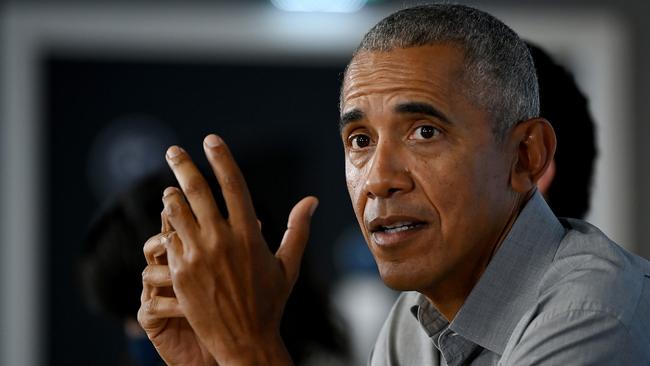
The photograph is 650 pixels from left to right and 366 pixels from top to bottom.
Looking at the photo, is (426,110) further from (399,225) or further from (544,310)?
(544,310)

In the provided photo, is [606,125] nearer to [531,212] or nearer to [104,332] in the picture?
[104,332]

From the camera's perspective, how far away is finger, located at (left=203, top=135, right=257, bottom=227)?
1587 millimetres

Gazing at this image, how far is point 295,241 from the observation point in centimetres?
169

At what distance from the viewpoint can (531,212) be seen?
170 centimetres

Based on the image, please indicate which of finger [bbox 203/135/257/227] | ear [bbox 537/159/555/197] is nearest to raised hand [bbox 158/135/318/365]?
finger [bbox 203/135/257/227]

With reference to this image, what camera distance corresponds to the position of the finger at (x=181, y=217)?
1571 millimetres

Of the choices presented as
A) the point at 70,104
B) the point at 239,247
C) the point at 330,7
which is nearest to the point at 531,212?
the point at 239,247

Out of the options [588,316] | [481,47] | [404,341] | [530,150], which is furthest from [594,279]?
[404,341]

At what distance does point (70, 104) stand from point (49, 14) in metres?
0.47

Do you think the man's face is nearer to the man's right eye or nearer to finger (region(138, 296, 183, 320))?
the man's right eye

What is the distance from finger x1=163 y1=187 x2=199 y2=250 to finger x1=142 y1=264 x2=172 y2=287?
0.09 meters

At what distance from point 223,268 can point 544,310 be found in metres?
0.46

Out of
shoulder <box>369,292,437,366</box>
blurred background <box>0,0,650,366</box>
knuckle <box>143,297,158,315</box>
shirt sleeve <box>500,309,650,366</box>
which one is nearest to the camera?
shirt sleeve <box>500,309,650,366</box>

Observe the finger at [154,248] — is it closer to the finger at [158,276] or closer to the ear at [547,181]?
the finger at [158,276]
